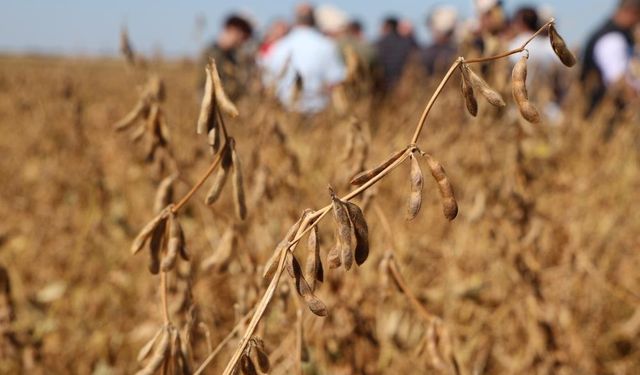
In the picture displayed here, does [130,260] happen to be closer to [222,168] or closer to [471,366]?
[471,366]

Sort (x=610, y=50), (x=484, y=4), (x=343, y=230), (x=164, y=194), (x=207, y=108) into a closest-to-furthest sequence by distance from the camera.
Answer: (x=343, y=230) < (x=207, y=108) < (x=164, y=194) < (x=484, y=4) < (x=610, y=50)

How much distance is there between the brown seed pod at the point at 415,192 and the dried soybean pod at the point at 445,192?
0.05ft

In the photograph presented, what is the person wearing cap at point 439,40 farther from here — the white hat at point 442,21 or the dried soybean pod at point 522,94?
the dried soybean pod at point 522,94

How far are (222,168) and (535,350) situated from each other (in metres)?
0.90

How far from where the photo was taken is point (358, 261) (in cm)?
59

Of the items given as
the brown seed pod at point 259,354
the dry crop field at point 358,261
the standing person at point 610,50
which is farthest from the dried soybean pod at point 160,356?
the standing person at point 610,50

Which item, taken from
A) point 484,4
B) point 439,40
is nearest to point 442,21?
point 439,40

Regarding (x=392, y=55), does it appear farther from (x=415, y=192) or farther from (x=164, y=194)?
(x=415, y=192)

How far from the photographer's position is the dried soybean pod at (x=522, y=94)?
23.5 inches

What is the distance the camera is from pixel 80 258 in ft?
6.46

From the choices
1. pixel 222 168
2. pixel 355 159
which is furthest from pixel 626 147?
pixel 222 168

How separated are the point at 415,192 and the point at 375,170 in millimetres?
40

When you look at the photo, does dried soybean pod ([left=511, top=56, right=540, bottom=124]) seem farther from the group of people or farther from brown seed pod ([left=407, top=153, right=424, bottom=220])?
the group of people

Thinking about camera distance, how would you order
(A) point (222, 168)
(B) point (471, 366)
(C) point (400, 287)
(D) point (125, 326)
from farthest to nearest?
(D) point (125, 326) → (B) point (471, 366) → (C) point (400, 287) → (A) point (222, 168)
